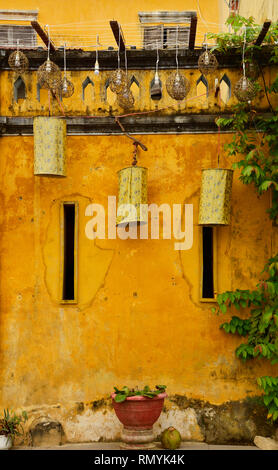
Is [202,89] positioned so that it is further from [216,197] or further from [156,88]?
[216,197]

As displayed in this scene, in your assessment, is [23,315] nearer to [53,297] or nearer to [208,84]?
[53,297]

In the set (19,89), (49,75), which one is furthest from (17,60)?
(19,89)

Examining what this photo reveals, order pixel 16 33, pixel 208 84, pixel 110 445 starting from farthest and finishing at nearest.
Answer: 1. pixel 16 33
2. pixel 208 84
3. pixel 110 445

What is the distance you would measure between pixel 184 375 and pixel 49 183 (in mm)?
2959

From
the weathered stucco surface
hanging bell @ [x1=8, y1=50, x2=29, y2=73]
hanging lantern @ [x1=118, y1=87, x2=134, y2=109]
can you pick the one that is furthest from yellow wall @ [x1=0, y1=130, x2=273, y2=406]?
hanging bell @ [x1=8, y1=50, x2=29, y2=73]

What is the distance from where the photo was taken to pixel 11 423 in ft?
26.8

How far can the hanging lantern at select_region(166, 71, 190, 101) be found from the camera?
27.2ft

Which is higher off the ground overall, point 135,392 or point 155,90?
point 155,90

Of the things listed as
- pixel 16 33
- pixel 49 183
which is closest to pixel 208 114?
pixel 49 183

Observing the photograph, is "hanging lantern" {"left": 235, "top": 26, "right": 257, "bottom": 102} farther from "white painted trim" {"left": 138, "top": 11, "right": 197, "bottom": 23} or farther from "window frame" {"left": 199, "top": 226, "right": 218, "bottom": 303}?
"white painted trim" {"left": 138, "top": 11, "right": 197, "bottom": 23}

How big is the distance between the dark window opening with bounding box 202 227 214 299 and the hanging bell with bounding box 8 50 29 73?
10.0 feet

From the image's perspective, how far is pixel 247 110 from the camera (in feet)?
28.3

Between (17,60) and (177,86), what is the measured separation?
6.54ft

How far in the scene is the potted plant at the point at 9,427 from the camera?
8.05 meters
